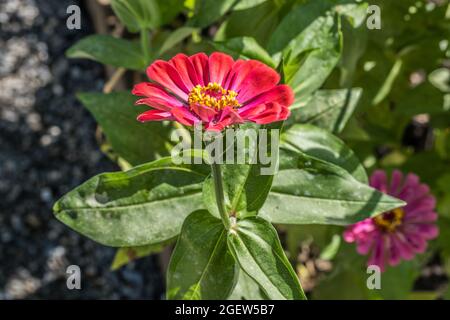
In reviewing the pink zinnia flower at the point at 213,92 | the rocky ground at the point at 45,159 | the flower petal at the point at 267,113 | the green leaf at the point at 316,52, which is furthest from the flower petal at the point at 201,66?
the rocky ground at the point at 45,159

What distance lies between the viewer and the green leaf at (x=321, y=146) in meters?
1.02

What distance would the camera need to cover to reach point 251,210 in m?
0.88

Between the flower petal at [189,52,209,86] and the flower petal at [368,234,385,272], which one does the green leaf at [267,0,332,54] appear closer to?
the flower petal at [189,52,209,86]

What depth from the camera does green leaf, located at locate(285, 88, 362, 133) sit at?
1.09 m

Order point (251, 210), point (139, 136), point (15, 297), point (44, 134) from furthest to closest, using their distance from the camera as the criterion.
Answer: point (44, 134) → point (15, 297) → point (139, 136) → point (251, 210)

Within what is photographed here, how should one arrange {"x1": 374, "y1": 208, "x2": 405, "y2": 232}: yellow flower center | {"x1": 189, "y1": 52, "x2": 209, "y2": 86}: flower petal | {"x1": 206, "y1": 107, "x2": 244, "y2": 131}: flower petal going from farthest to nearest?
{"x1": 374, "y1": 208, "x2": 405, "y2": 232}: yellow flower center < {"x1": 189, "y1": 52, "x2": 209, "y2": 86}: flower petal < {"x1": 206, "y1": 107, "x2": 244, "y2": 131}: flower petal

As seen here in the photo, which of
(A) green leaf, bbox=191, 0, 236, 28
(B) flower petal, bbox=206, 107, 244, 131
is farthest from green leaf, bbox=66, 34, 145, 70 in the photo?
(B) flower petal, bbox=206, 107, 244, 131

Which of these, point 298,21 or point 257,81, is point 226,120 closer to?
point 257,81

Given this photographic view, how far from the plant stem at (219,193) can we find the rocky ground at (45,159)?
75 cm

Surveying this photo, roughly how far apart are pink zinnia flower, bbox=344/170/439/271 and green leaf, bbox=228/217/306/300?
314 mm

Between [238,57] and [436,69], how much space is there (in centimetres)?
54
